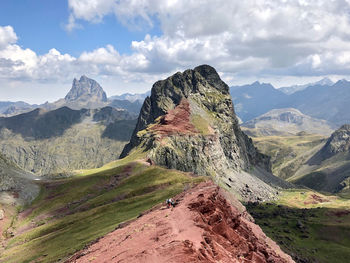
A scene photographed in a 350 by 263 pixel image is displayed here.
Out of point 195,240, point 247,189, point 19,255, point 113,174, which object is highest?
point 195,240

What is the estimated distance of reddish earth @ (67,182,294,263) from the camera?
103ft

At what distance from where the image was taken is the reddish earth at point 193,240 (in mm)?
31406

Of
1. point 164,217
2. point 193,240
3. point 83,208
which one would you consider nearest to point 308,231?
point 83,208

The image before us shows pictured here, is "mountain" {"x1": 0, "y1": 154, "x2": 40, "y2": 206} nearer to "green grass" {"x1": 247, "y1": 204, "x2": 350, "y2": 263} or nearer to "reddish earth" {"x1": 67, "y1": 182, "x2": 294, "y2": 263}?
"reddish earth" {"x1": 67, "y1": 182, "x2": 294, "y2": 263}

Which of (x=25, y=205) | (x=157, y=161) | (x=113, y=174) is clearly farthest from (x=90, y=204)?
(x=157, y=161)

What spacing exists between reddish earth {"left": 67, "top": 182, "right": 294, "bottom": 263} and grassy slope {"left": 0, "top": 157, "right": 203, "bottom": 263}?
86.9ft

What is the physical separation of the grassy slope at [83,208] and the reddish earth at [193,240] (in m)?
26.5

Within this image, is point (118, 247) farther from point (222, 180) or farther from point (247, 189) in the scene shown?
point (247, 189)

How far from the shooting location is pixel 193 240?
3388 centimetres

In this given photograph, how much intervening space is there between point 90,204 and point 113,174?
1307 inches

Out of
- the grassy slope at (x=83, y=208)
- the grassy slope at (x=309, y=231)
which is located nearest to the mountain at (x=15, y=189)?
the grassy slope at (x=83, y=208)

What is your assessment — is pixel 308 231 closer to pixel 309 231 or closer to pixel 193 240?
pixel 309 231

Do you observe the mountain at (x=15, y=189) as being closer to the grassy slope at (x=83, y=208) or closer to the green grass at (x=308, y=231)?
the grassy slope at (x=83, y=208)

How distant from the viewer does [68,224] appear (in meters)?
90.3
